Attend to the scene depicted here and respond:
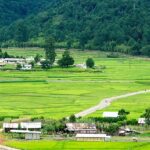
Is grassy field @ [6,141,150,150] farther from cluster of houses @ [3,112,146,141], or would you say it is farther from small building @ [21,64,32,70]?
small building @ [21,64,32,70]

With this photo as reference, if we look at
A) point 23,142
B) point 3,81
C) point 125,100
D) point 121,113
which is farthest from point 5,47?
point 23,142

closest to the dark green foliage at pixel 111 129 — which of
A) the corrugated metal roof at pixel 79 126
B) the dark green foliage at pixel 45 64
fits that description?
the corrugated metal roof at pixel 79 126

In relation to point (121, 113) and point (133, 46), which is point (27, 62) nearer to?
point (133, 46)

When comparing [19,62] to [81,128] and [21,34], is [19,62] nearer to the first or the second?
[21,34]

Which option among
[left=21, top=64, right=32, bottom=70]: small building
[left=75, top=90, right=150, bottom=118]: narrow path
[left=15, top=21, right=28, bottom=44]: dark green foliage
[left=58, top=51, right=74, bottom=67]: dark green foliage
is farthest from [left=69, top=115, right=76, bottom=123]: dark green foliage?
[left=15, top=21, right=28, bottom=44]: dark green foliage

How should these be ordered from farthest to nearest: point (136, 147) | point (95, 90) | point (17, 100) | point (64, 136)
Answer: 1. point (95, 90)
2. point (17, 100)
3. point (64, 136)
4. point (136, 147)

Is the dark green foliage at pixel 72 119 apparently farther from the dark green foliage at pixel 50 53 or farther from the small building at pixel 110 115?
the dark green foliage at pixel 50 53

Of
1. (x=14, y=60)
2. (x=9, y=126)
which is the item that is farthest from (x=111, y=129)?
(x=14, y=60)
